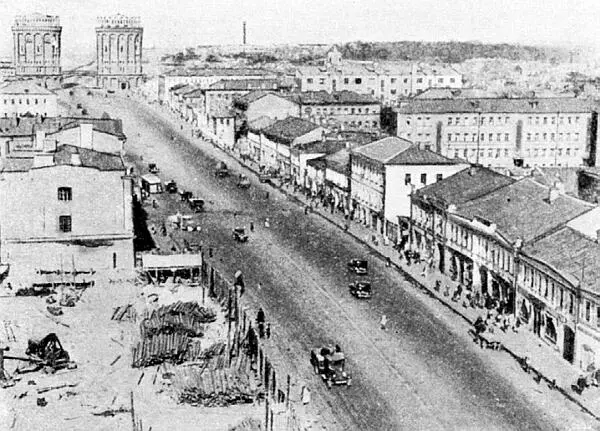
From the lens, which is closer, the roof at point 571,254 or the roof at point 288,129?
the roof at point 571,254

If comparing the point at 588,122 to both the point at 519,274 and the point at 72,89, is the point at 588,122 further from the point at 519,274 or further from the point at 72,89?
the point at 72,89

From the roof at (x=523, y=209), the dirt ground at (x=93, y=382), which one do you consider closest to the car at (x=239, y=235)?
the dirt ground at (x=93, y=382)

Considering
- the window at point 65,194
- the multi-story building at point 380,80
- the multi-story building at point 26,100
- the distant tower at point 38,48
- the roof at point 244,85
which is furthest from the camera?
the distant tower at point 38,48

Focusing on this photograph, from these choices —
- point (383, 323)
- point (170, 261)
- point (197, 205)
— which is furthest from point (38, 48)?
point (383, 323)

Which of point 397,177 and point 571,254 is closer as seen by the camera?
point 571,254

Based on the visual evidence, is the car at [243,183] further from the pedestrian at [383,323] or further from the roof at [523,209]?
the pedestrian at [383,323]

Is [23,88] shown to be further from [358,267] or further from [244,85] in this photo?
[358,267]
